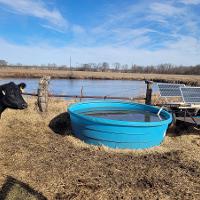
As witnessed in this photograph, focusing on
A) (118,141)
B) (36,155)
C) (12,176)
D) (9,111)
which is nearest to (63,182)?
(12,176)

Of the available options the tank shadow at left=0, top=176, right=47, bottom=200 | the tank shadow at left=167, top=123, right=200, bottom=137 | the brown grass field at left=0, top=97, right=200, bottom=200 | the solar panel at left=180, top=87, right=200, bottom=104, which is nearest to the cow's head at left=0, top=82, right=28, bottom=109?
the brown grass field at left=0, top=97, right=200, bottom=200

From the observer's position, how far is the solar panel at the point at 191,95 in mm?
9684

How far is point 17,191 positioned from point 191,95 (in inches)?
277

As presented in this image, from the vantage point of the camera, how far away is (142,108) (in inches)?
404

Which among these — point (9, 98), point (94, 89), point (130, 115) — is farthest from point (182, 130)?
point (94, 89)

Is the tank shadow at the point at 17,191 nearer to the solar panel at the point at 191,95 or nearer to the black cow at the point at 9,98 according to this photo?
the black cow at the point at 9,98

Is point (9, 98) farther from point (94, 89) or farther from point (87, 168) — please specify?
point (94, 89)

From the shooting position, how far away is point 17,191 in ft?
15.3

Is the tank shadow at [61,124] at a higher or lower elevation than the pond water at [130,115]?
lower

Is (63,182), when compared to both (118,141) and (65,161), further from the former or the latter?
(118,141)

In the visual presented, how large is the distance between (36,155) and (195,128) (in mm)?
5217

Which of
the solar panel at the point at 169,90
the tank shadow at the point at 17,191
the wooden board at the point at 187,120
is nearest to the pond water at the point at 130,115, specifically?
the wooden board at the point at 187,120

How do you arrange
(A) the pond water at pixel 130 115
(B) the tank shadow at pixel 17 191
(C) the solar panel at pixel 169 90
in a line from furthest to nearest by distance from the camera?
1. (C) the solar panel at pixel 169 90
2. (A) the pond water at pixel 130 115
3. (B) the tank shadow at pixel 17 191

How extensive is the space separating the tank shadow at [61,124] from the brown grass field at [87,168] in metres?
0.28
